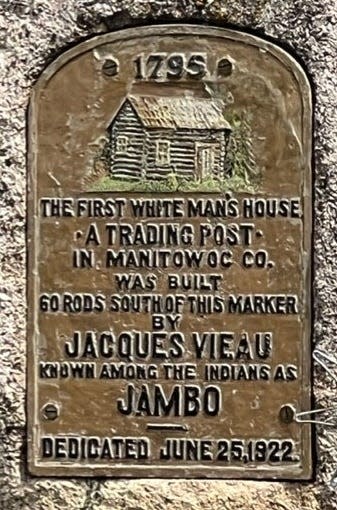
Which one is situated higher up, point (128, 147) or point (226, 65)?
point (226, 65)

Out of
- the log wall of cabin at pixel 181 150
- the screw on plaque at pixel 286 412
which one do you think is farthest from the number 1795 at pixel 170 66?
the screw on plaque at pixel 286 412

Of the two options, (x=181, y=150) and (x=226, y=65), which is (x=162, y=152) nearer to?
(x=181, y=150)

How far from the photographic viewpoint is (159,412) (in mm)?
2850

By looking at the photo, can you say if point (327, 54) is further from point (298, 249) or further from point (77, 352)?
point (77, 352)

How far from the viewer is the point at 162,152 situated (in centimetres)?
282

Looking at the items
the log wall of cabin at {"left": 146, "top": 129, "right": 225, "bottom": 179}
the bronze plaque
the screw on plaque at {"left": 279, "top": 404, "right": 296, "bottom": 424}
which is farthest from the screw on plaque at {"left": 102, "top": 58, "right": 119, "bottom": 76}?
the screw on plaque at {"left": 279, "top": 404, "right": 296, "bottom": 424}

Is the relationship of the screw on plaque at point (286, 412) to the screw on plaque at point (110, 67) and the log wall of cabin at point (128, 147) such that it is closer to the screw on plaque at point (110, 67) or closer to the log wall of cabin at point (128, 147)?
the log wall of cabin at point (128, 147)

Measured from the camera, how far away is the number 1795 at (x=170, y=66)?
2.82 metres

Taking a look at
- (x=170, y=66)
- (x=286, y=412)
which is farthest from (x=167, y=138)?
(x=286, y=412)

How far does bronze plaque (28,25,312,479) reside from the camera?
9.24 ft

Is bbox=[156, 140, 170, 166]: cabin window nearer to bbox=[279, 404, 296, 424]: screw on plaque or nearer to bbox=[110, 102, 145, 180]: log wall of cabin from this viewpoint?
bbox=[110, 102, 145, 180]: log wall of cabin

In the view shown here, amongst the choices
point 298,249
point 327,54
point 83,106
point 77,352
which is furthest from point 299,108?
point 77,352

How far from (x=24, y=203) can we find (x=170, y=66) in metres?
0.47

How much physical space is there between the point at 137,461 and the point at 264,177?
74cm
